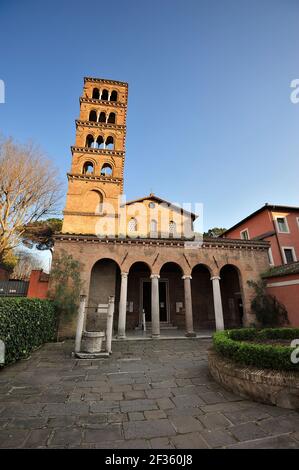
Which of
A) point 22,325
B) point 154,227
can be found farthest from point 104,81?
point 22,325

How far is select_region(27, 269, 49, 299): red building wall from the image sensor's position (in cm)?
1250

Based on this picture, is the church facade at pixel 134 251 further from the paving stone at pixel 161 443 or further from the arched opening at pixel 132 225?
the paving stone at pixel 161 443

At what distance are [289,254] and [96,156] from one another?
19.0 metres

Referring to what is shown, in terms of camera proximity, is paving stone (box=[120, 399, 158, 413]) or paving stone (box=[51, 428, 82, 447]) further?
paving stone (box=[120, 399, 158, 413])

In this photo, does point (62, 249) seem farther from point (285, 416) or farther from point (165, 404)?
point (285, 416)

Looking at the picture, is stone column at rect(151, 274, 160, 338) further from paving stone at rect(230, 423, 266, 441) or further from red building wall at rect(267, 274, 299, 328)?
paving stone at rect(230, 423, 266, 441)

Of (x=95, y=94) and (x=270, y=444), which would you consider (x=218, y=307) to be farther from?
(x=95, y=94)

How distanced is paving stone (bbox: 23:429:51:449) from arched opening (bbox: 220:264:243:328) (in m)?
14.2

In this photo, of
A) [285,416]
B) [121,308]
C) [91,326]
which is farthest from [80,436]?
[91,326]

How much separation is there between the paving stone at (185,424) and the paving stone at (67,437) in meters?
1.37

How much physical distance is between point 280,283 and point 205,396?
33.7 feet

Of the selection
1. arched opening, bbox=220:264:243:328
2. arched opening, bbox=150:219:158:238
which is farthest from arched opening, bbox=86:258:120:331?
arched opening, bbox=220:264:243:328

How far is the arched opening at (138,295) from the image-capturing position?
14.9 metres

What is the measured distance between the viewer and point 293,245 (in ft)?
61.7
